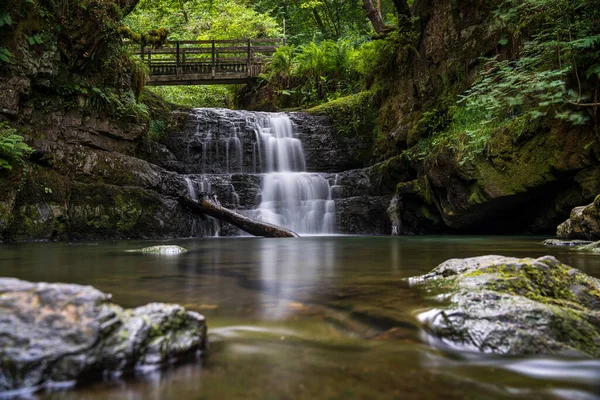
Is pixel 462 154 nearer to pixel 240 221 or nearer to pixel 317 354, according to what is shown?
pixel 240 221

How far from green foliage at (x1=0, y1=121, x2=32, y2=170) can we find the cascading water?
4021 millimetres

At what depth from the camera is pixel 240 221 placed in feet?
31.5

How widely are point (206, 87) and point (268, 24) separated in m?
5.43

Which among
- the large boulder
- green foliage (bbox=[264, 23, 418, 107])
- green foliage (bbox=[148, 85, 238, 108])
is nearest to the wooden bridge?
green foliage (bbox=[264, 23, 418, 107])

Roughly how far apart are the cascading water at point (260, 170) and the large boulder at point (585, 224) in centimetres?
590

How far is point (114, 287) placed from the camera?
2.83m

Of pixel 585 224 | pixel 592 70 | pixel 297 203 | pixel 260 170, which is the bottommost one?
pixel 585 224

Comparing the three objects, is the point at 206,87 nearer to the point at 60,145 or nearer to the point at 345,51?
→ the point at 345,51

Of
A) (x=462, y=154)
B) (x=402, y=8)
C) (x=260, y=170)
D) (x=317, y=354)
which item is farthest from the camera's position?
(x=260, y=170)

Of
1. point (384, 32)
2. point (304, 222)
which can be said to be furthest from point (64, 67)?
point (384, 32)

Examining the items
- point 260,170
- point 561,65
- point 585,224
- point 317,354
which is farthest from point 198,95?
point 317,354

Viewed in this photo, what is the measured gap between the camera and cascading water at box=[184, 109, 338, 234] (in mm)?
11375

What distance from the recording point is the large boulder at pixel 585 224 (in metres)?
5.97

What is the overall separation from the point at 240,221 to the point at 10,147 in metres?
4.76
